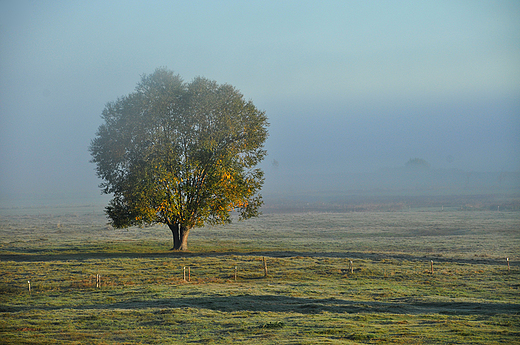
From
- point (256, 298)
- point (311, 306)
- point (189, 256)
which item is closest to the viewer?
point (311, 306)

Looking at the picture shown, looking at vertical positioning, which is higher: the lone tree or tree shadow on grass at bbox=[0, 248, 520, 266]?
the lone tree

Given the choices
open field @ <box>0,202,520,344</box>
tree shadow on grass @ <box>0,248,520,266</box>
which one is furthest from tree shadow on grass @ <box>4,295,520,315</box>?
tree shadow on grass @ <box>0,248,520,266</box>

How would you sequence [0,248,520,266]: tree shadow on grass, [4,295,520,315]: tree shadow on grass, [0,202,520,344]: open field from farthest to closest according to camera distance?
1. [0,248,520,266]: tree shadow on grass
2. [4,295,520,315]: tree shadow on grass
3. [0,202,520,344]: open field

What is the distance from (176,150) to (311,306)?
2825cm

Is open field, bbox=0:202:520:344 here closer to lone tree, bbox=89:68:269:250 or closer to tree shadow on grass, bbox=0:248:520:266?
tree shadow on grass, bbox=0:248:520:266

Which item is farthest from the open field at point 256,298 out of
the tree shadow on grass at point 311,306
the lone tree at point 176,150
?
the lone tree at point 176,150

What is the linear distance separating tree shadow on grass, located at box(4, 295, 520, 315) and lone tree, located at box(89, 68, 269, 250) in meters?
20.9

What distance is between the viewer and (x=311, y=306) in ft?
82.7

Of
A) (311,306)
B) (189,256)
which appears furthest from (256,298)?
(189,256)

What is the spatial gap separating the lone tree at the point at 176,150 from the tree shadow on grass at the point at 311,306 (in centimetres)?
2089

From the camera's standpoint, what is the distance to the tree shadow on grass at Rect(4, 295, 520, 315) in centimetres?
2383

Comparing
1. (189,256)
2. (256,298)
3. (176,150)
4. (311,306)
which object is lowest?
(311,306)

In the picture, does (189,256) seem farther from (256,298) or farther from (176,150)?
(256,298)

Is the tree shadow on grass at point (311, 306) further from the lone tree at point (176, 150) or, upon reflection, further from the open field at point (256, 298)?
the lone tree at point (176, 150)
